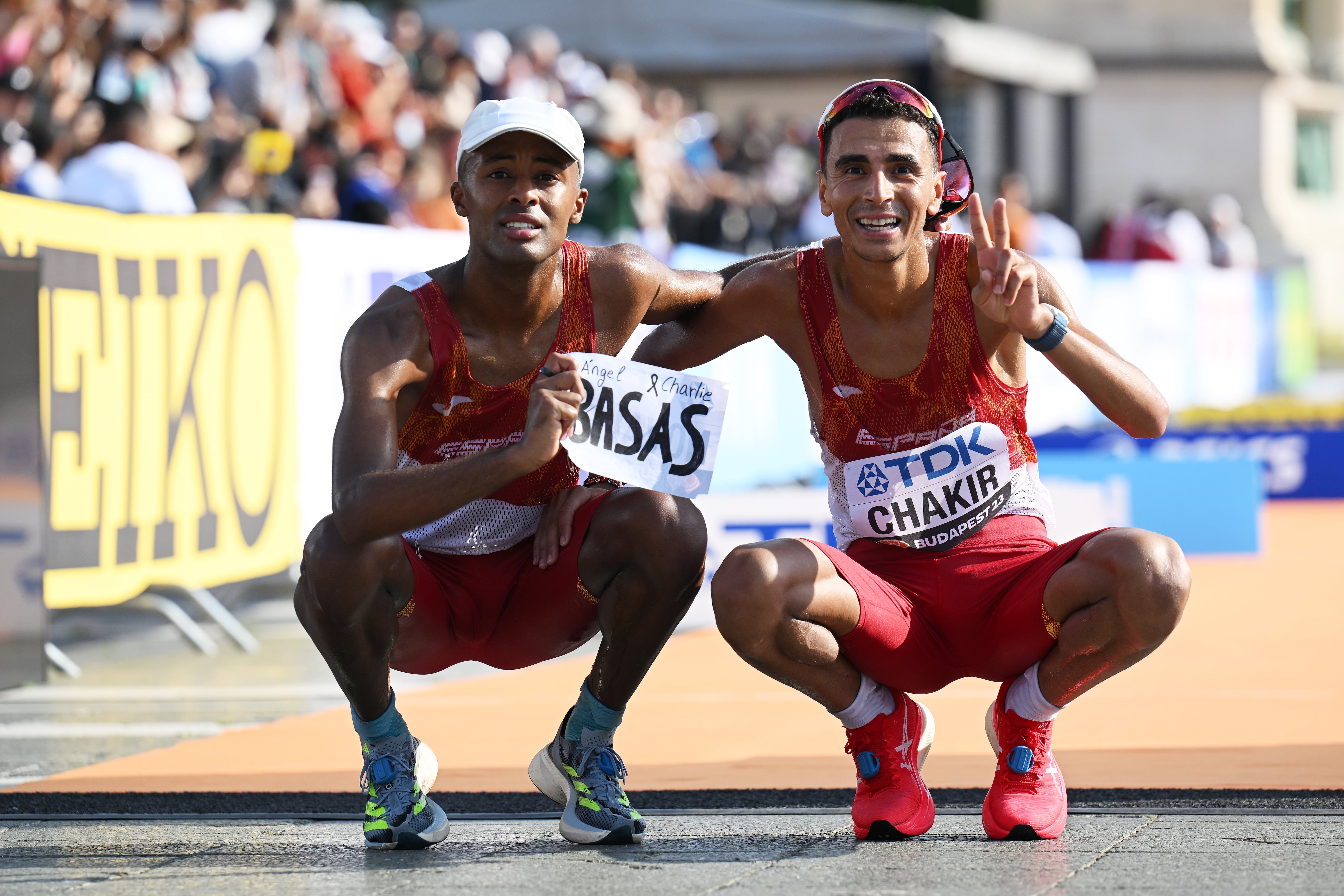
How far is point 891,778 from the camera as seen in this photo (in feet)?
13.8

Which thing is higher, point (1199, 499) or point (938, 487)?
point (938, 487)

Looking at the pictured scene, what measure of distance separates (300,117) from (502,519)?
8527 millimetres

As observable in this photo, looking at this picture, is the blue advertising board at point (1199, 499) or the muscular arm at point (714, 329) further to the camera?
the blue advertising board at point (1199, 499)

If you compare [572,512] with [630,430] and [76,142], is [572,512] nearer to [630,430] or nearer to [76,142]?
[630,430]

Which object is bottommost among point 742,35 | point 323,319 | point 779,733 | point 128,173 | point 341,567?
point 779,733

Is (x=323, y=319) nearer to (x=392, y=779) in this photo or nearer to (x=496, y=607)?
(x=496, y=607)

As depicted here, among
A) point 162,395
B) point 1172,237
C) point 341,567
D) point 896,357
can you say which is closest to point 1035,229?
point 1172,237

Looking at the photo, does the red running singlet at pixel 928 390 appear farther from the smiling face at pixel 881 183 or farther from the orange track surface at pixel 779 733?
the orange track surface at pixel 779 733

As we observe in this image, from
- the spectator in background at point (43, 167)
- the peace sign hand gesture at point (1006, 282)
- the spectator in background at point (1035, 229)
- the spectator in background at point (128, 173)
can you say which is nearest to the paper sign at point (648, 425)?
the peace sign hand gesture at point (1006, 282)

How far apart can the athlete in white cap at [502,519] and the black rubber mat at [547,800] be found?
406 millimetres

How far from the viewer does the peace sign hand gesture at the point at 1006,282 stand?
4.01 metres

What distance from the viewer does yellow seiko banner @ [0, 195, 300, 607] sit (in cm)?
668

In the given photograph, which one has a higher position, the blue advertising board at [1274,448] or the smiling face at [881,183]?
the smiling face at [881,183]

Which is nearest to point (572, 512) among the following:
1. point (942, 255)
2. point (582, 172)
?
point (582, 172)
